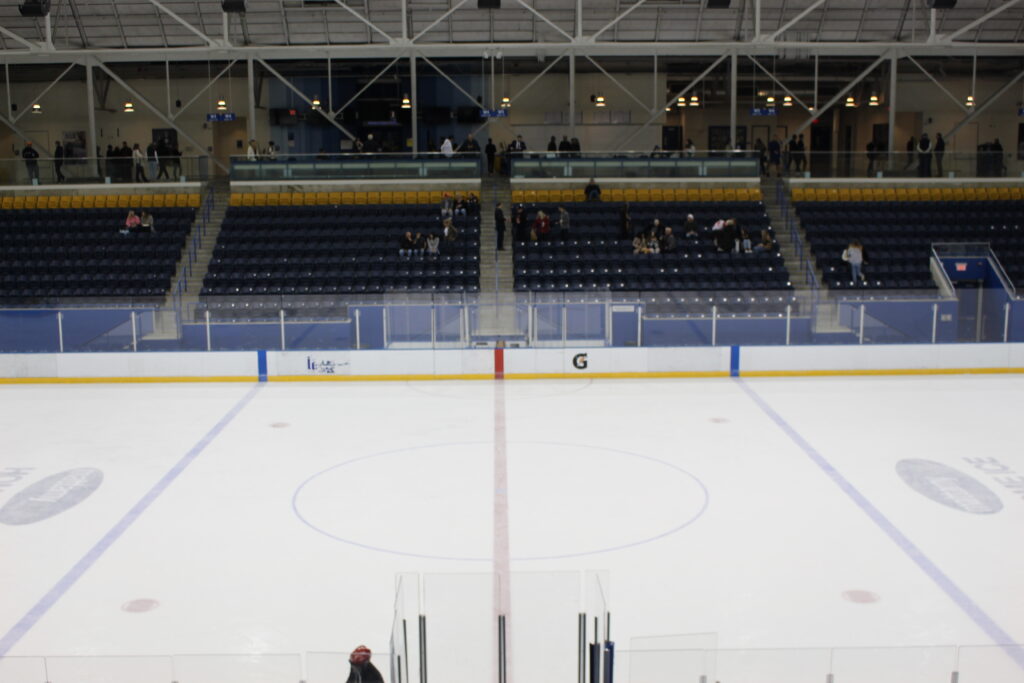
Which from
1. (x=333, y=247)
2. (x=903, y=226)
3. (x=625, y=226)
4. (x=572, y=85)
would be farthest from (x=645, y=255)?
(x=333, y=247)

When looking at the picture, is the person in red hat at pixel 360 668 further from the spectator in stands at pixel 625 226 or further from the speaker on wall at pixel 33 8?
the speaker on wall at pixel 33 8

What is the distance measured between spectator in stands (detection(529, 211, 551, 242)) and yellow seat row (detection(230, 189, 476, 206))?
8.49 feet

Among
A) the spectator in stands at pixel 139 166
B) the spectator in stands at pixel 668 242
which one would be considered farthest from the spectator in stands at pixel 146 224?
the spectator in stands at pixel 668 242

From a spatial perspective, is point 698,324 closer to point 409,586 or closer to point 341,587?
point 341,587

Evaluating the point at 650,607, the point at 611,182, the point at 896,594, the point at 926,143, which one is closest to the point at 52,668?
the point at 650,607

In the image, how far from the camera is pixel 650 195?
25.6 metres

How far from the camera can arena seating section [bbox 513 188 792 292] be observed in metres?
21.4

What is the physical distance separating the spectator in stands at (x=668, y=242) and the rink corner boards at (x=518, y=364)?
5.12 meters

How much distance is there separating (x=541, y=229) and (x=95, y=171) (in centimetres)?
1094

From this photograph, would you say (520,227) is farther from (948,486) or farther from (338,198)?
(948,486)

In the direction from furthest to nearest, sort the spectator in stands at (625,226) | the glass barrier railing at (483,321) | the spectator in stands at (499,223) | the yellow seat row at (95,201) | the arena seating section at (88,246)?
the yellow seat row at (95,201) → the spectator in stands at (625,226) → the spectator in stands at (499,223) → the arena seating section at (88,246) → the glass barrier railing at (483,321)

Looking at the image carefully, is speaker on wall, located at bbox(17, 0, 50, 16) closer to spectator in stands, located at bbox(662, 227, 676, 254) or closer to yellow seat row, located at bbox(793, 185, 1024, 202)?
spectator in stands, located at bbox(662, 227, 676, 254)

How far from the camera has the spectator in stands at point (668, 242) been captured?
2248cm

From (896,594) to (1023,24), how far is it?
71.5 ft
